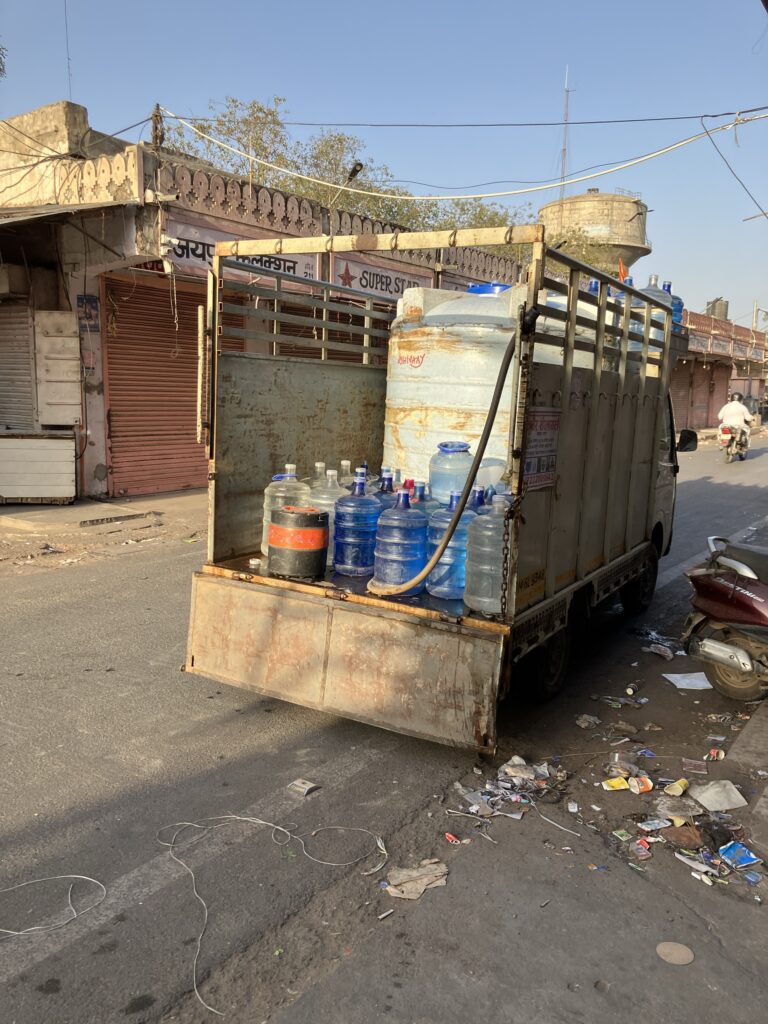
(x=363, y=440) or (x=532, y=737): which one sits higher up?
(x=363, y=440)

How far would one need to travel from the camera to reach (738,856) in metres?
3.24

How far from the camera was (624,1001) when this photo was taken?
2.40m

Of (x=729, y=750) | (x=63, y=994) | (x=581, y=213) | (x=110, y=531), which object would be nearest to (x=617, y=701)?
(x=729, y=750)

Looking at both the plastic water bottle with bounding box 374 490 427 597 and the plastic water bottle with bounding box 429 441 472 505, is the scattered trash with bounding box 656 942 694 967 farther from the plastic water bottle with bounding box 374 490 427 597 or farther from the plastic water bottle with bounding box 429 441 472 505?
the plastic water bottle with bounding box 429 441 472 505

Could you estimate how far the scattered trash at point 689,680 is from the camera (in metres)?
5.34

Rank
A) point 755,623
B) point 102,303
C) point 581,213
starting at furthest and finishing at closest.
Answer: point 581,213, point 102,303, point 755,623

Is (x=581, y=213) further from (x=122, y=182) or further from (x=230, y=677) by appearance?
(x=230, y=677)

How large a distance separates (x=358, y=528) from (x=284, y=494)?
2.00 feet

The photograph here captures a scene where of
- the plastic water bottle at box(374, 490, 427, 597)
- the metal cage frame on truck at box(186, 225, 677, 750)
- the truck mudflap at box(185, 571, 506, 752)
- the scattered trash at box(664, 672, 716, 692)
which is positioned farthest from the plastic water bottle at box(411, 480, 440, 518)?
the scattered trash at box(664, 672, 716, 692)

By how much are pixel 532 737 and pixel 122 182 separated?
9.67 m

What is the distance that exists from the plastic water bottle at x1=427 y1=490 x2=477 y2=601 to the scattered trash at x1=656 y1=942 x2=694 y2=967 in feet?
6.38

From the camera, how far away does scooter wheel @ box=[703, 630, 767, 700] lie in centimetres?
495

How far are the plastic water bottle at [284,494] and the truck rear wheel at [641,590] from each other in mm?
3348

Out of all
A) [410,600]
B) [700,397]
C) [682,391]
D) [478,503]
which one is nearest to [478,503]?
[478,503]
